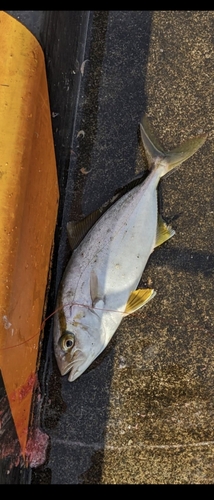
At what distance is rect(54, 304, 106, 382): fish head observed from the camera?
8.41ft

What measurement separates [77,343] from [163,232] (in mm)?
886

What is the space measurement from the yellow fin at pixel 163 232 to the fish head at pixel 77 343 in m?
0.65

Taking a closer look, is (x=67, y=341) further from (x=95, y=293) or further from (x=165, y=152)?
(x=165, y=152)

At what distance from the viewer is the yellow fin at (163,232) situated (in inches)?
114

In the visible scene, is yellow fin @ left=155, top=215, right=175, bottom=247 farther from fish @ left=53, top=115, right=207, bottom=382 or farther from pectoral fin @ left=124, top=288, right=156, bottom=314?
pectoral fin @ left=124, top=288, right=156, bottom=314

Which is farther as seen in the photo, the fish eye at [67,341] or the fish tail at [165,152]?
the fish tail at [165,152]

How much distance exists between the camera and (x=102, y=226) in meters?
2.82

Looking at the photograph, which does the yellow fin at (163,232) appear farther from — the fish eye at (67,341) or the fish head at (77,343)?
the fish eye at (67,341)

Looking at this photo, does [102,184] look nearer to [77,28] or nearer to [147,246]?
[147,246]

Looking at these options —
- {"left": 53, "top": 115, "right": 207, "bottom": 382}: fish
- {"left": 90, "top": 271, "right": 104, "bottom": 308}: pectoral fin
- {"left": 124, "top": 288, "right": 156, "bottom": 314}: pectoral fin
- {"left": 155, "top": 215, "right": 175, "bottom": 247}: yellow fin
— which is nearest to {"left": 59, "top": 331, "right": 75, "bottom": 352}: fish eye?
{"left": 53, "top": 115, "right": 207, "bottom": 382}: fish

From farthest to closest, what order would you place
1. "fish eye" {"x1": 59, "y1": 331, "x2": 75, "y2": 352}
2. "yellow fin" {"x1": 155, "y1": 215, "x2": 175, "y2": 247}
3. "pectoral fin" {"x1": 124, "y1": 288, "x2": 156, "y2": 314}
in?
1. "yellow fin" {"x1": 155, "y1": 215, "x2": 175, "y2": 247}
2. "pectoral fin" {"x1": 124, "y1": 288, "x2": 156, "y2": 314}
3. "fish eye" {"x1": 59, "y1": 331, "x2": 75, "y2": 352}

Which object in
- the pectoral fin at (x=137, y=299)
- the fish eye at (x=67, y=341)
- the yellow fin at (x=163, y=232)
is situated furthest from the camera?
the yellow fin at (x=163, y=232)

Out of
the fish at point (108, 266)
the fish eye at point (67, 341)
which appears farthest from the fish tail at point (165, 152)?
the fish eye at point (67, 341)

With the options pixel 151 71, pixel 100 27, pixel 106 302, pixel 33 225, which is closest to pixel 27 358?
pixel 106 302
